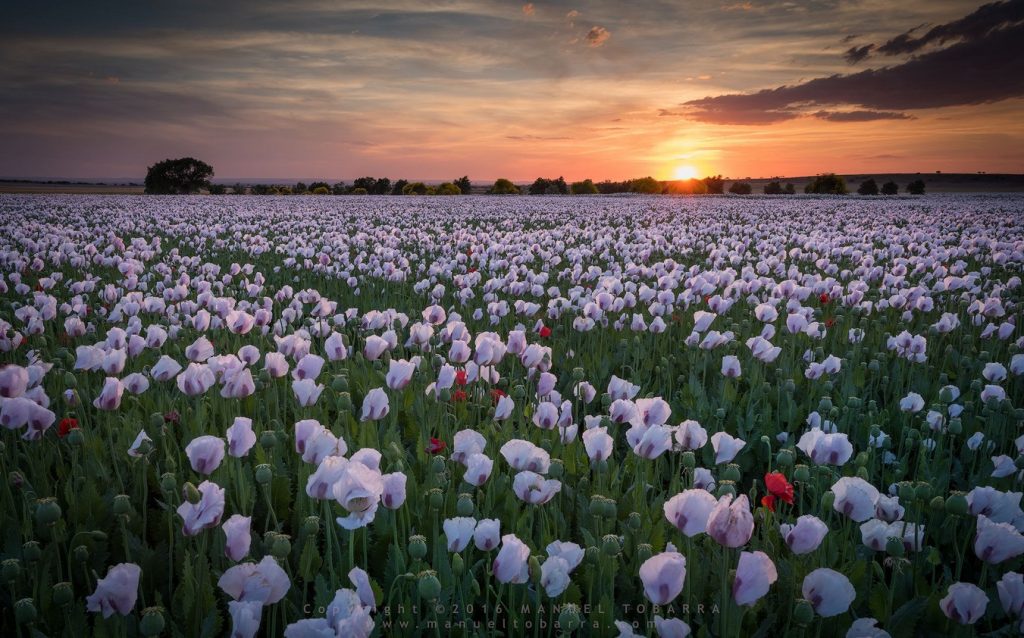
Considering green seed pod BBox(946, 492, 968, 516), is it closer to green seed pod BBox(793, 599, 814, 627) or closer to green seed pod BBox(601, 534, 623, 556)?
green seed pod BBox(793, 599, 814, 627)

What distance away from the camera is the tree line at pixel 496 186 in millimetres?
65250

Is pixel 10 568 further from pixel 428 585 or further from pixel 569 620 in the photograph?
pixel 569 620

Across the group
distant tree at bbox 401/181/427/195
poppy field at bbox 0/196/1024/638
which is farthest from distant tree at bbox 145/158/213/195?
poppy field at bbox 0/196/1024/638

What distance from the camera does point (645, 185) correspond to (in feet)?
222

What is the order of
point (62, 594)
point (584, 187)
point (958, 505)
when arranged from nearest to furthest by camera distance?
1. point (62, 594)
2. point (958, 505)
3. point (584, 187)

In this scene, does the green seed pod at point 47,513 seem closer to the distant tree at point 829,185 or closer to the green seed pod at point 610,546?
the green seed pod at point 610,546

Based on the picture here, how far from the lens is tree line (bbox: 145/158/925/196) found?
65.2 m

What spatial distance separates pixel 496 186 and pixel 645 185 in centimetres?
1564

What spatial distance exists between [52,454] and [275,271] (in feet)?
21.0

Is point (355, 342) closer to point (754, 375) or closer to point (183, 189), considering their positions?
point (754, 375)

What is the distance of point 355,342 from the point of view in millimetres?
5840

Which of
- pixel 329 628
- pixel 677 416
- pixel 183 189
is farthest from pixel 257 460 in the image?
pixel 183 189

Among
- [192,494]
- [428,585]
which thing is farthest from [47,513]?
[428,585]

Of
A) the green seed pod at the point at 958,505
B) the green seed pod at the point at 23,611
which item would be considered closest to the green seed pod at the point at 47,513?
the green seed pod at the point at 23,611
